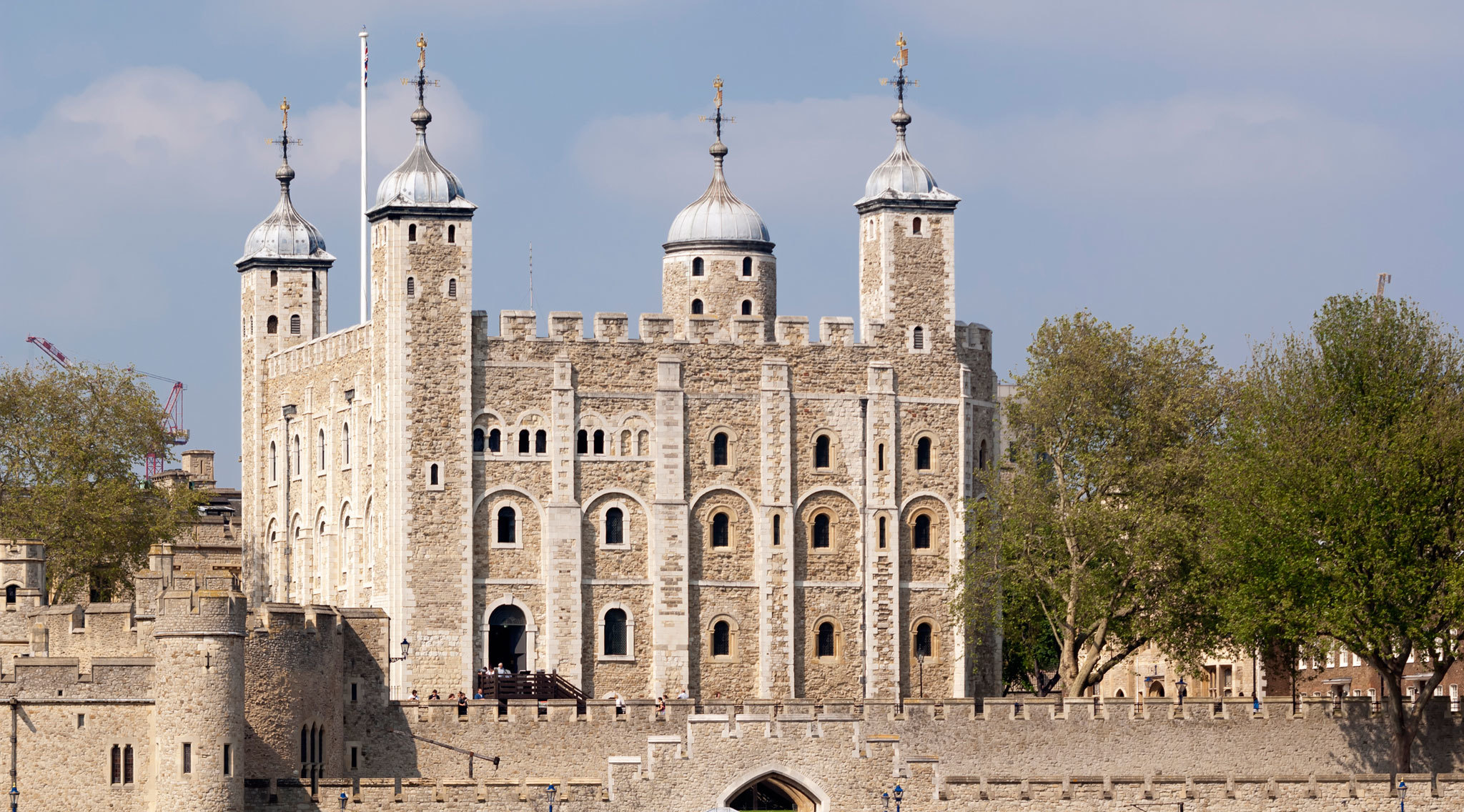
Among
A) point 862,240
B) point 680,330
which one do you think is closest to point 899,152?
point 862,240

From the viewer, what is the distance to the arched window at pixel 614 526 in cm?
8544

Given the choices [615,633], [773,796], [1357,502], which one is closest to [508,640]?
[615,633]

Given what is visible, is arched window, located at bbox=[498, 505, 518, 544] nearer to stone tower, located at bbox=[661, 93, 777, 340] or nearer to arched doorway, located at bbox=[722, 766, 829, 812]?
A: stone tower, located at bbox=[661, 93, 777, 340]

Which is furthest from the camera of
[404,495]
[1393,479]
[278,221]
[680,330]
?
[278,221]

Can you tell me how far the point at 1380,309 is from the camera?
7900 cm

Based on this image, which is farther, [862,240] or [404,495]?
[862,240]

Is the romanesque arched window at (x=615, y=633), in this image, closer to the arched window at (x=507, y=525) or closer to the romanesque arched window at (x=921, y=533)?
the arched window at (x=507, y=525)

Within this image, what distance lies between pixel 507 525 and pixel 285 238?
17.5m

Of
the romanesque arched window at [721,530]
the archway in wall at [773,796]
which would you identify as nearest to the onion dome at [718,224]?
the romanesque arched window at [721,530]

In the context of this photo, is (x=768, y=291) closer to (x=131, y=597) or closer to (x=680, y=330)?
(x=680, y=330)

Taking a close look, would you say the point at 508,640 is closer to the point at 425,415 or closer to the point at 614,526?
the point at 614,526

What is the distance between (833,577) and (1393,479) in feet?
59.5

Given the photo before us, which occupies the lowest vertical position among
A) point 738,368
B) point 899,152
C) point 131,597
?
point 131,597

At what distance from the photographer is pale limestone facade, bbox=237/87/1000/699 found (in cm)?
8450
